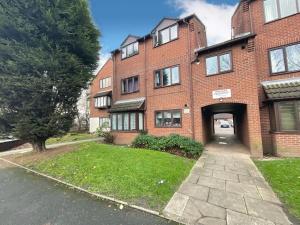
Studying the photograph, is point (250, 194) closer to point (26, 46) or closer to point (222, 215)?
point (222, 215)

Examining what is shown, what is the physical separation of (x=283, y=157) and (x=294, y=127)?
65.4 inches

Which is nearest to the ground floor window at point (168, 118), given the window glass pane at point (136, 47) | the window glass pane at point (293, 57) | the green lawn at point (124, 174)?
the green lawn at point (124, 174)

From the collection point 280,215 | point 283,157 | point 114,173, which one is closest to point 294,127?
point 283,157

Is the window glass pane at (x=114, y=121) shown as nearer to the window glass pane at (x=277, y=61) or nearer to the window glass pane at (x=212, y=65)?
the window glass pane at (x=212, y=65)

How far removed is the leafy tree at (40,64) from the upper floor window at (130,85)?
5.59 m

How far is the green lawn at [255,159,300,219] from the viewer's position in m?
4.69

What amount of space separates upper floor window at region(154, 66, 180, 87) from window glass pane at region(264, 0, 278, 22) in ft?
20.7

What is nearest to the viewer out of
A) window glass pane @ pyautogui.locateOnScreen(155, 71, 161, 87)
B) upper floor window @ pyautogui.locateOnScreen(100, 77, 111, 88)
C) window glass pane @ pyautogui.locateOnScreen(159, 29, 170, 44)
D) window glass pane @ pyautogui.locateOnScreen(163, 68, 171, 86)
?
window glass pane @ pyautogui.locateOnScreen(163, 68, 171, 86)

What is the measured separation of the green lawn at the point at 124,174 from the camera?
519 centimetres

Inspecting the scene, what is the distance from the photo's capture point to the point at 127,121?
52.2 ft

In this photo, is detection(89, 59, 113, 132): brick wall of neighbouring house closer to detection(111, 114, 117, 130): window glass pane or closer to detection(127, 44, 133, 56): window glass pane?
detection(111, 114, 117, 130): window glass pane

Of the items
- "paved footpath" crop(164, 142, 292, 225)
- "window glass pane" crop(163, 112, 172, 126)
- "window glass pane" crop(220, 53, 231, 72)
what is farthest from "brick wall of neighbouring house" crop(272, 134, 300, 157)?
"window glass pane" crop(163, 112, 172, 126)

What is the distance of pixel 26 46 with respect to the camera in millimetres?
9883

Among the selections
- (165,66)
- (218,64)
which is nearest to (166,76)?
(165,66)
